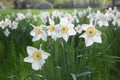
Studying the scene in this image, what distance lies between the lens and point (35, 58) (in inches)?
64.6

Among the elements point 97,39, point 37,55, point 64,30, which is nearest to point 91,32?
point 97,39

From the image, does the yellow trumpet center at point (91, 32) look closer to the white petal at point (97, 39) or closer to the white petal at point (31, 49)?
the white petal at point (97, 39)

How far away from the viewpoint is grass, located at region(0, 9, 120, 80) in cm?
183

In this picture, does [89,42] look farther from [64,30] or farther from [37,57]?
[37,57]

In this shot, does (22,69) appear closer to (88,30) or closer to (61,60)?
(61,60)

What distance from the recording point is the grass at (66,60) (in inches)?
72.1

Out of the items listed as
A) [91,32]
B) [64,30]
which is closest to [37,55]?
[64,30]

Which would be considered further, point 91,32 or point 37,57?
point 91,32

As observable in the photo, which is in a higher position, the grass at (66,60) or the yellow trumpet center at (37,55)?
the yellow trumpet center at (37,55)

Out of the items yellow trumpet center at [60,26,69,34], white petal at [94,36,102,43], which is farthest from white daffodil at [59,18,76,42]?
white petal at [94,36,102,43]

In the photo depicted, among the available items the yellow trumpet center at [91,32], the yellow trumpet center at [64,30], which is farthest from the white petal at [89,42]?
the yellow trumpet center at [64,30]

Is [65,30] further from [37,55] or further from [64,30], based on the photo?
[37,55]

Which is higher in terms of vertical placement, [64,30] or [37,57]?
[64,30]

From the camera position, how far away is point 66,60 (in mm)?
1834
